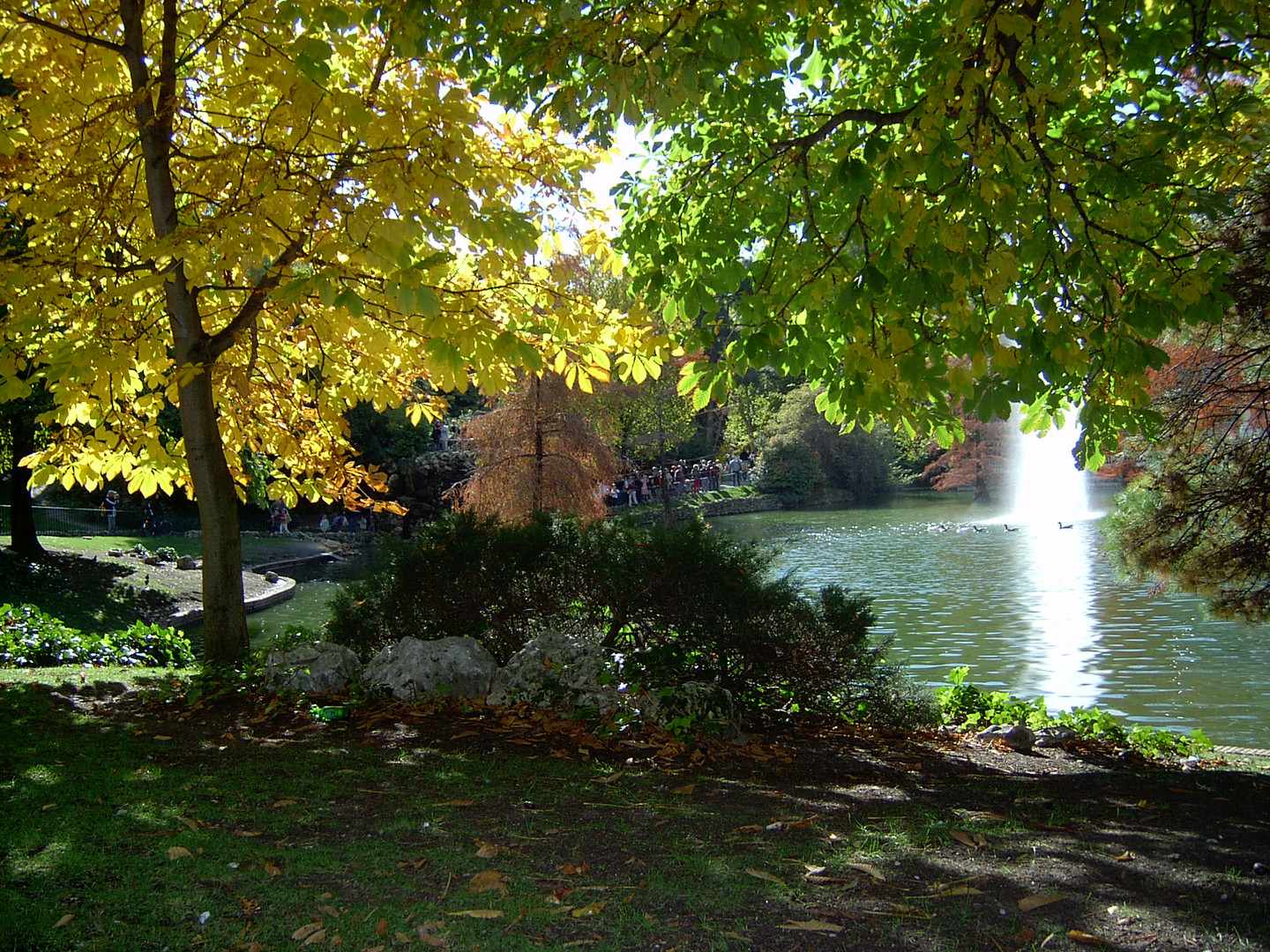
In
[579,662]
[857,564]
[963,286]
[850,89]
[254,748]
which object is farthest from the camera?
[857,564]

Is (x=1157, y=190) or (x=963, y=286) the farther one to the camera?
(x=1157, y=190)

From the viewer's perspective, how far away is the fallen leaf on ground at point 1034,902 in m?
3.03

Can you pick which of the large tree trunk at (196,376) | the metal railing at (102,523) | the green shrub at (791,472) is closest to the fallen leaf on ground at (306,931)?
the large tree trunk at (196,376)

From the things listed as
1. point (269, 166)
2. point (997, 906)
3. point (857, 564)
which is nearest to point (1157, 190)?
point (997, 906)

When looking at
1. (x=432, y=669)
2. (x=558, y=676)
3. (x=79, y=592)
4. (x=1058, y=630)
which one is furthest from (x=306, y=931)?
(x=79, y=592)

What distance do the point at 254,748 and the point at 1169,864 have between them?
4232mm

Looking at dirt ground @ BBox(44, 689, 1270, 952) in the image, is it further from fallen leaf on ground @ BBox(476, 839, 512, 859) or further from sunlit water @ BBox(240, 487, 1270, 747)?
sunlit water @ BBox(240, 487, 1270, 747)

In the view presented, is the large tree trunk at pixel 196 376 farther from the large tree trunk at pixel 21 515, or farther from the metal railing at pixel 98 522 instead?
the metal railing at pixel 98 522

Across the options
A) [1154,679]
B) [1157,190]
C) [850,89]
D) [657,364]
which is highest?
[850,89]

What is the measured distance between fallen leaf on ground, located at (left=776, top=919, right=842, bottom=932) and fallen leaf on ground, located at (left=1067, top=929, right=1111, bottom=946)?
70cm

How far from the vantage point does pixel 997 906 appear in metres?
3.04

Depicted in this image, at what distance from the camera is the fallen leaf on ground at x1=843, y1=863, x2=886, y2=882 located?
327 cm

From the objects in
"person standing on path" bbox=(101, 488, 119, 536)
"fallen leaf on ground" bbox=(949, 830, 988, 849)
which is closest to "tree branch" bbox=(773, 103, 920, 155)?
"fallen leaf on ground" bbox=(949, 830, 988, 849)

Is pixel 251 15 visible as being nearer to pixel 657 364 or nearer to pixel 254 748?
pixel 657 364
